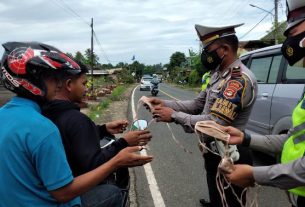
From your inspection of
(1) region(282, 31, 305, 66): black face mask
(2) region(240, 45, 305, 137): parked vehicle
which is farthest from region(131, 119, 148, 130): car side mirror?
(2) region(240, 45, 305, 137): parked vehicle

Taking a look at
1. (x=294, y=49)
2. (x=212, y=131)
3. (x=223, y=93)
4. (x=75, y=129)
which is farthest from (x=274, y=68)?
(x=75, y=129)

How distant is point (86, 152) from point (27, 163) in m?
0.40

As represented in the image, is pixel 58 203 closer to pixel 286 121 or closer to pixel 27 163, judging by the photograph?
pixel 27 163

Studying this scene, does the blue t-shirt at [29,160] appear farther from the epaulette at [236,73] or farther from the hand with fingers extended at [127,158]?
the epaulette at [236,73]

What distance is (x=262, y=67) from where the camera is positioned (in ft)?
21.1

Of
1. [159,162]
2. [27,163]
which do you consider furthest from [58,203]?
[159,162]

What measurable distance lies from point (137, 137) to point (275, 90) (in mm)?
3569

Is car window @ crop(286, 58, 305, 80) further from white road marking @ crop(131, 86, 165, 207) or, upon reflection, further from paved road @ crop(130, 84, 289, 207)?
white road marking @ crop(131, 86, 165, 207)

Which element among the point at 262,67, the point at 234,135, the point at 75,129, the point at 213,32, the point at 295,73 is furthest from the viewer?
the point at 262,67

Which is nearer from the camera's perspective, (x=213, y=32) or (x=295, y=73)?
(x=213, y=32)

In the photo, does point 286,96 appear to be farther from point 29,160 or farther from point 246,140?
point 29,160

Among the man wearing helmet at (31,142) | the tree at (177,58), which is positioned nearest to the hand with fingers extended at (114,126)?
the man wearing helmet at (31,142)

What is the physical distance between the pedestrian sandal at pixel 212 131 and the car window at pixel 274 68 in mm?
3977

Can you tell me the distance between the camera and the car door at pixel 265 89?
19.3 feet
